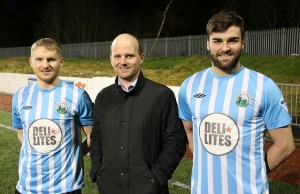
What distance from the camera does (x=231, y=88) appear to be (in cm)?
252

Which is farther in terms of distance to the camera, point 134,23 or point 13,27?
point 13,27

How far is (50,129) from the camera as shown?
9.75 ft

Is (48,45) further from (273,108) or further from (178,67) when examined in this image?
(178,67)

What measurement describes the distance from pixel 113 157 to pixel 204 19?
3027 centimetres

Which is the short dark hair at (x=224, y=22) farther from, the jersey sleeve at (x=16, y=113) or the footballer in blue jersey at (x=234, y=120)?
the jersey sleeve at (x=16, y=113)

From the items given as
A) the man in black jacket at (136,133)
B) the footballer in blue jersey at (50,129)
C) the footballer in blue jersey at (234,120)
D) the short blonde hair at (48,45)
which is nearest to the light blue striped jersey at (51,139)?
the footballer in blue jersey at (50,129)

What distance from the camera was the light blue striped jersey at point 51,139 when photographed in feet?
9.77

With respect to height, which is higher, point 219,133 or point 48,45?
point 48,45

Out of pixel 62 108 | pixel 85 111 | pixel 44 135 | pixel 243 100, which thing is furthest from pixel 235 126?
pixel 44 135

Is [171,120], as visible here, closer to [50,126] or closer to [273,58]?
[50,126]

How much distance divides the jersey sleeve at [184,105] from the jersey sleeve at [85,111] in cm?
77

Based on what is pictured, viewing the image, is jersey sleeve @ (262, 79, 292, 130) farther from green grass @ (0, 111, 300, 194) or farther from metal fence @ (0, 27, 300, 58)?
metal fence @ (0, 27, 300, 58)

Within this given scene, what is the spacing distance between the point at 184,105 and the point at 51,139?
106cm

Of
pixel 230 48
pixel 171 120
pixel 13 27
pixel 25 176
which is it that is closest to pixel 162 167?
pixel 171 120
